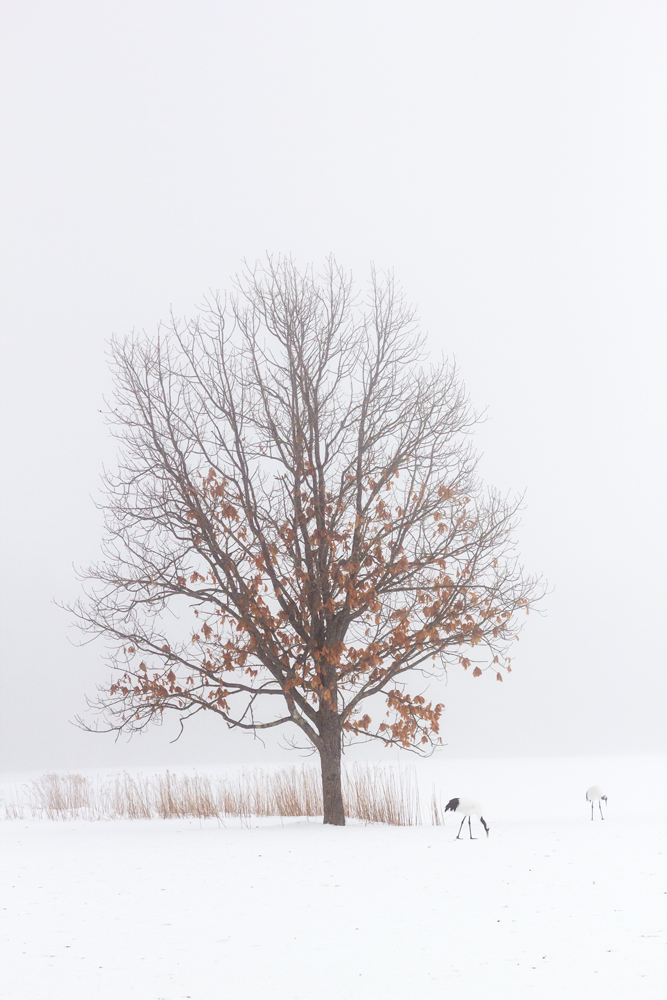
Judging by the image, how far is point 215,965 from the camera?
5027mm

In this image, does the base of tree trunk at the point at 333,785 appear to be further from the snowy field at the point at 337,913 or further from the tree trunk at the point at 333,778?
the snowy field at the point at 337,913

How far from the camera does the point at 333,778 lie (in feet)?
34.8

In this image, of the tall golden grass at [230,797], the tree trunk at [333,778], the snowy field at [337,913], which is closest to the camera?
the snowy field at [337,913]

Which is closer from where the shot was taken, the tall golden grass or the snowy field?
the snowy field

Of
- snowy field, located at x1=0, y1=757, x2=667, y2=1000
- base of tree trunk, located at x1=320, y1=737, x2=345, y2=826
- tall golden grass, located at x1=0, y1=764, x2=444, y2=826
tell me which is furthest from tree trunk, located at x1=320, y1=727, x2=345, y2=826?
tall golden grass, located at x1=0, y1=764, x2=444, y2=826

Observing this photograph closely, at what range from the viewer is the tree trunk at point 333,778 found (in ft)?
34.7

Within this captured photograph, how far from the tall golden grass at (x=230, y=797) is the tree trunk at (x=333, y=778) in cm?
94

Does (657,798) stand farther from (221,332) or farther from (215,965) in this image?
(215,965)

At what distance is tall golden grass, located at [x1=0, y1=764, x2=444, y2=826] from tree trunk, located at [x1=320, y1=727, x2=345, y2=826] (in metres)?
0.94

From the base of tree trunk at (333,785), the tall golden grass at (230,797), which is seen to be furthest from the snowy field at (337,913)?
the tall golden grass at (230,797)

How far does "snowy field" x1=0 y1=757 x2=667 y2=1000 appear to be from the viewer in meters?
4.71

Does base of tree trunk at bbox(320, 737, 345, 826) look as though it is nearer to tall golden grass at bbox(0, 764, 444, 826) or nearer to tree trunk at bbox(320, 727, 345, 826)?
tree trunk at bbox(320, 727, 345, 826)

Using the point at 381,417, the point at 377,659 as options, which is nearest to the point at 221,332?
the point at 381,417

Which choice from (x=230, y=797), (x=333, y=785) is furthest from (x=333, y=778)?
(x=230, y=797)
